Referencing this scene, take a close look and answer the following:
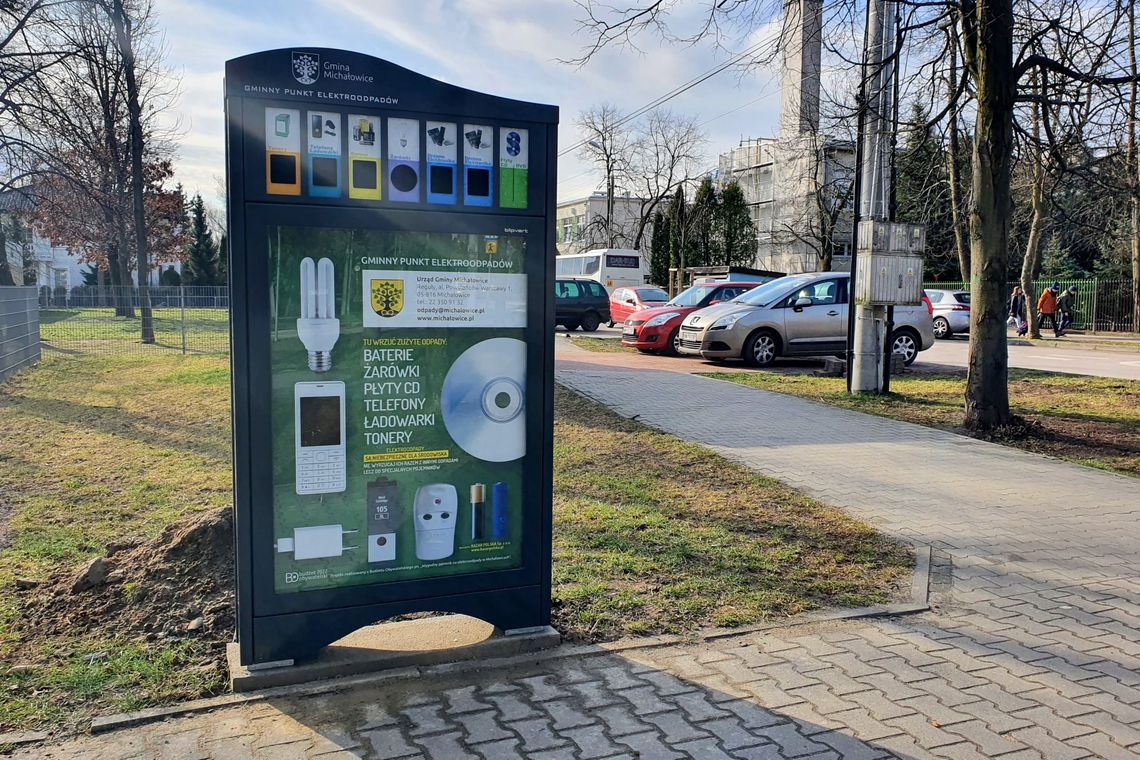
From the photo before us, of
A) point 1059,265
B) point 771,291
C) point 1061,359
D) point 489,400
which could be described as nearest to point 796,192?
point 1059,265

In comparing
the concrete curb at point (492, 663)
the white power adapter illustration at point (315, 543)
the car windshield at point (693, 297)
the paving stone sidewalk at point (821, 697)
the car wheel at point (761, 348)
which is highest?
the car windshield at point (693, 297)

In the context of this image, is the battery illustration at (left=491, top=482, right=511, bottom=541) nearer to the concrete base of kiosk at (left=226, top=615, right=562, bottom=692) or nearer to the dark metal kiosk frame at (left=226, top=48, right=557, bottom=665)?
the dark metal kiosk frame at (left=226, top=48, right=557, bottom=665)

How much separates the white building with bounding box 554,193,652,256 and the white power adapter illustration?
61534 millimetres

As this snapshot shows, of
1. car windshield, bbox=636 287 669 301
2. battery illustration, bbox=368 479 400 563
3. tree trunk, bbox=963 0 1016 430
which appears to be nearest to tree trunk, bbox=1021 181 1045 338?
car windshield, bbox=636 287 669 301

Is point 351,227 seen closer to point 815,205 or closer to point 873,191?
point 873,191

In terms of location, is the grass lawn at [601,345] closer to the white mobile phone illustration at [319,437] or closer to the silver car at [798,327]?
the silver car at [798,327]

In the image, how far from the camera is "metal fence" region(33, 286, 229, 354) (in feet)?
62.4

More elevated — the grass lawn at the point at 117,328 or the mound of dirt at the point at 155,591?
the grass lawn at the point at 117,328

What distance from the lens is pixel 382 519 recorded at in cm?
375

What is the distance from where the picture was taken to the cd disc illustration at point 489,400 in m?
3.88

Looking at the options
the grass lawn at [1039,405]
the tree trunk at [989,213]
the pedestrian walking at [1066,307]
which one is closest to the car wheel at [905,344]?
the grass lawn at [1039,405]

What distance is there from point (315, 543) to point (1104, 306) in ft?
126

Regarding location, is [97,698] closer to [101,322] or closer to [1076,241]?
[101,322]

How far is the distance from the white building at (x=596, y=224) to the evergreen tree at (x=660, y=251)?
2.81 metres
